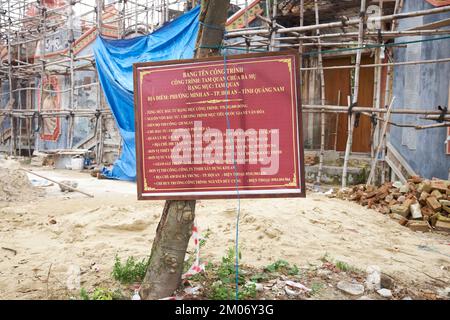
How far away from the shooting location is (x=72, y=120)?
1460cm

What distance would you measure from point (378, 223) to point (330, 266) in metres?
2.60

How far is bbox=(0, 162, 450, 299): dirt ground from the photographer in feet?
12.0

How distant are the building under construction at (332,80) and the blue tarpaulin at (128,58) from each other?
123 centimetres

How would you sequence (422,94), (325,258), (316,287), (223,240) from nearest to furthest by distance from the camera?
(316,287), (325,258), (223,240), (422,94)

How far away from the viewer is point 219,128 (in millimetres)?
2748

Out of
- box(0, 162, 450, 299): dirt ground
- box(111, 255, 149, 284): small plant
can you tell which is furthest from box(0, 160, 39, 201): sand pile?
box(111, 255, 149, 284): small plant

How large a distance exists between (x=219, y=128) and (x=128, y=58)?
8264 mm

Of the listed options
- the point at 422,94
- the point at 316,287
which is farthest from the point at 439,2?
the point at 316,287

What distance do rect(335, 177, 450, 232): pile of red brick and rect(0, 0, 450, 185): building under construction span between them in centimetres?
64

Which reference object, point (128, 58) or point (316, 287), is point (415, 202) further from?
point (128, 58)

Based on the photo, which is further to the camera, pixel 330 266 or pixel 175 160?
pixel 330 266

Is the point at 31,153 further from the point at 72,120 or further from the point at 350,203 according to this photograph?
the point at 350,203

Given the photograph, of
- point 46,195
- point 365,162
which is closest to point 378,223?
point 365,162

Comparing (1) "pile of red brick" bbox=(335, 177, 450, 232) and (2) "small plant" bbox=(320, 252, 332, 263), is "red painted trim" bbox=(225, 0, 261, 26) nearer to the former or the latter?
(1) "pile of red brick" bbox=(335, 177, 450, 232)
